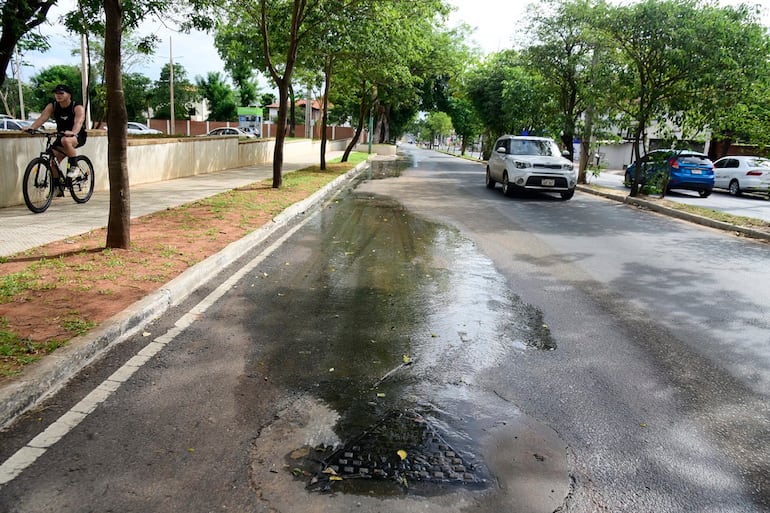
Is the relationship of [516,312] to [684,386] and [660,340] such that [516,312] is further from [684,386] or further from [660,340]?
[684,386]

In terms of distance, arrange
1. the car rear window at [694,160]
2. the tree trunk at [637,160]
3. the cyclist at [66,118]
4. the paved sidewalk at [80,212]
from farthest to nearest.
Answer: the car rear window at [694,160] < the tree trunk at [637,160] < the cyclist at [66,118] < the paved sidewalk at [80,212]

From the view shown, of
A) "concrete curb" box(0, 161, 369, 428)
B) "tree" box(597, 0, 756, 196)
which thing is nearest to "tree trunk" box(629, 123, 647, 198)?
"tree" box(597, 0, 756, 196)

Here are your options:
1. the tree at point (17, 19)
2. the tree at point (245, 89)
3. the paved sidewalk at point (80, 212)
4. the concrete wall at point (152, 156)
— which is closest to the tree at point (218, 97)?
the tree at point (245, 89)

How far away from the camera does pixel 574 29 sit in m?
22.1

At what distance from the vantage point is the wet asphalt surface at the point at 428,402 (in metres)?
2.79

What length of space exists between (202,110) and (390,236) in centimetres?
9846

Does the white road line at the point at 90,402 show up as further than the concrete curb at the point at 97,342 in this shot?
No

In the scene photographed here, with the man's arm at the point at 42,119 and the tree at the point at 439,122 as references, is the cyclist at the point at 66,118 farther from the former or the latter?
the tree at the point at 439,122

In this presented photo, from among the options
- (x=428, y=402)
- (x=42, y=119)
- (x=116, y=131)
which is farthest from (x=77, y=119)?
(x=428, y=402)

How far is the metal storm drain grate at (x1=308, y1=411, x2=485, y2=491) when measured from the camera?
113 inches

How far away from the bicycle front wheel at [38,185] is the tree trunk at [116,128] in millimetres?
3057

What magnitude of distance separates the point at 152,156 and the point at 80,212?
565cm

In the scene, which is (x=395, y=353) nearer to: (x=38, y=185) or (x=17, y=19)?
(x=38, y=185)

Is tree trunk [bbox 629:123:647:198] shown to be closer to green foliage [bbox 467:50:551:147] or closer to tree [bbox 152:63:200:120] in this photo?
green foliage [bbox 467:50:551:147]
